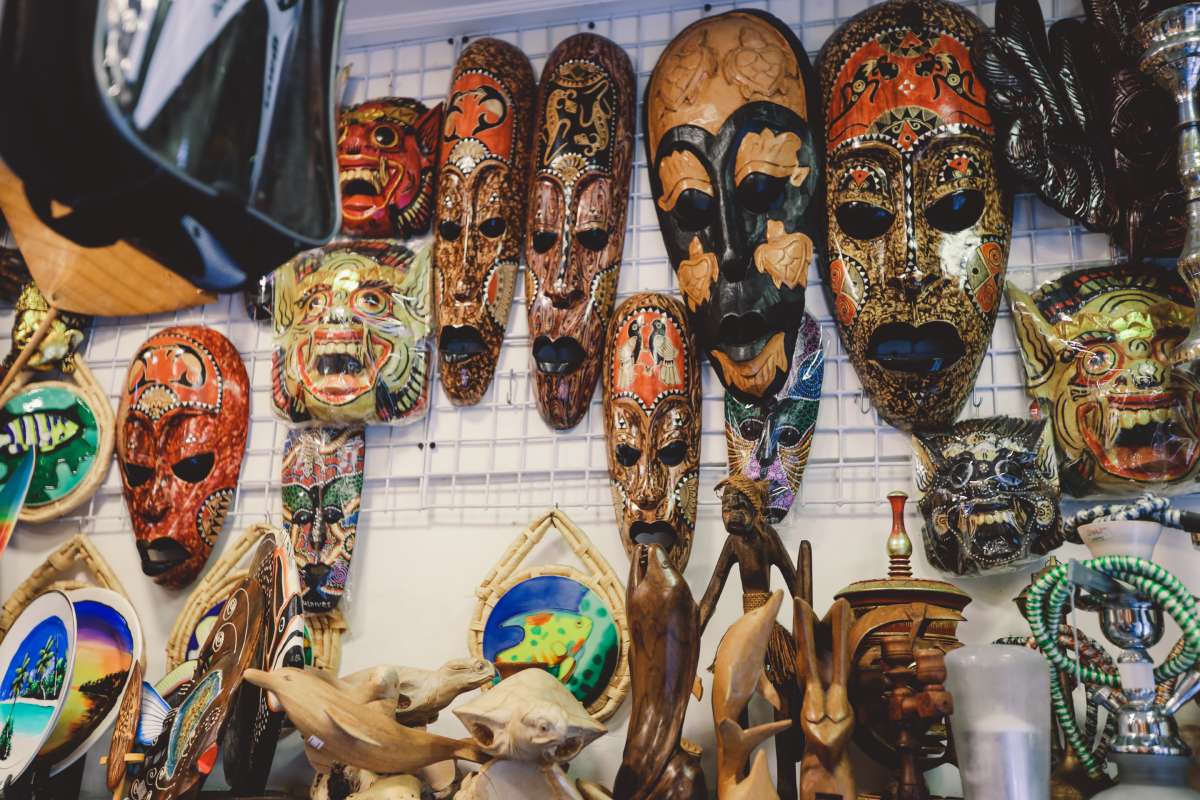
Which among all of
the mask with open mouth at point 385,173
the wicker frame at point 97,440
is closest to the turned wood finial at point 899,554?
the mask with open mouth at point 385,173

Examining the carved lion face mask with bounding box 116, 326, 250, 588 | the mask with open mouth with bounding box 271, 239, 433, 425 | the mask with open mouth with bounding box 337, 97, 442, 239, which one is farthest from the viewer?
the mask with open mouth with bounding box 337, 97, 442, 239

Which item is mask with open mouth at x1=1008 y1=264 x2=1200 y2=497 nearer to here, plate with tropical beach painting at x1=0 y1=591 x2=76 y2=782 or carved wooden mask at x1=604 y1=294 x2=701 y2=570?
carved wooden mask at x1=604 y1=294 x2=701 y2=570

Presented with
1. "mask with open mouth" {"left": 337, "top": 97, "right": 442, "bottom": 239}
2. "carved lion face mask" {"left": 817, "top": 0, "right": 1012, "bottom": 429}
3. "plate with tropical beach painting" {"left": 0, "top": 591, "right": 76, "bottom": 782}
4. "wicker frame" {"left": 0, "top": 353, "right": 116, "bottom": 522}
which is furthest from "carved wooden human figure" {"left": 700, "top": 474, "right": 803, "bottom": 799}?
"wicker frame" {"left": 0, "top": 353, "right": 116, "bottom": 522}

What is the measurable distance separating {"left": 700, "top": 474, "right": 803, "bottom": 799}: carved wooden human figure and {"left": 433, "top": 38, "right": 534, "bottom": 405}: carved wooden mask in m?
0.73

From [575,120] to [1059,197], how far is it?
0.99 m

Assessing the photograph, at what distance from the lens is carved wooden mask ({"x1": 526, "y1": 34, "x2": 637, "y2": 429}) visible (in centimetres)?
224

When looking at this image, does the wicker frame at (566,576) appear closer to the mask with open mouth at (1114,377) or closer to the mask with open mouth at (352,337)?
the mask with open mouth at (352,337)

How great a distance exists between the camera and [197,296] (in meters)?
2.54

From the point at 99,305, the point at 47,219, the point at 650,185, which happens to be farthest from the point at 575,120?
the point at 47,219

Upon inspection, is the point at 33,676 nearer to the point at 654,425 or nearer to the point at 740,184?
the point at 654,425

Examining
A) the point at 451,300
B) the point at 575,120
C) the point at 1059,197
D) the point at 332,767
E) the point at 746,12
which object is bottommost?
the point at 332,767

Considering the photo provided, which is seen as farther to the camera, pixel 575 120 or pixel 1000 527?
pixel 575 120

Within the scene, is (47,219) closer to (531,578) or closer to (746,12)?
(531,578)

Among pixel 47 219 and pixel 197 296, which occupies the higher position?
pixel 197 296
